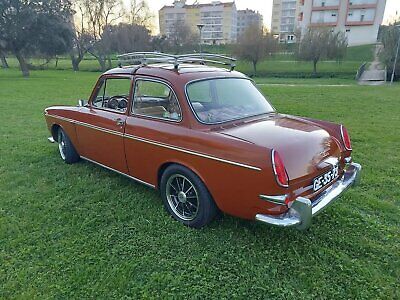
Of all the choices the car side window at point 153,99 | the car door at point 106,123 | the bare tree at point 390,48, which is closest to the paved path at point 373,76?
the bare tree at point 390,48

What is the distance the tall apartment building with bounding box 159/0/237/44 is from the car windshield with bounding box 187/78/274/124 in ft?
305

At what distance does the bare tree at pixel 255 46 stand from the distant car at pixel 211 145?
36254 mm

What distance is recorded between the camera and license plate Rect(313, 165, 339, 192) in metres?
2.78

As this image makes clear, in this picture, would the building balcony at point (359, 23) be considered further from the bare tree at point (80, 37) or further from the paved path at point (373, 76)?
the bare tree at point (80, 37)

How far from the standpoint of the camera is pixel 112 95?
167 inches

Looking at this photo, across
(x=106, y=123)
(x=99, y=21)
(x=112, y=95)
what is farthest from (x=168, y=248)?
(x=99, y=21)

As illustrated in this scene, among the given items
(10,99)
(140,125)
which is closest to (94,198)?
(140,125)

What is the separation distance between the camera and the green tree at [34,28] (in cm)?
2406

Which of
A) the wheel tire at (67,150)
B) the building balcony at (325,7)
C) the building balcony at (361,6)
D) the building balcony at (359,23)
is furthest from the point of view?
the building balcony at (325,7)

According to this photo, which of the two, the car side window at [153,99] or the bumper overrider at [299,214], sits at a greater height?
the car side window at [153,99]

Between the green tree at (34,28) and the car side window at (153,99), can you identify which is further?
the green tree at (34,28)

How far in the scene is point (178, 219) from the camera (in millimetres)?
3305

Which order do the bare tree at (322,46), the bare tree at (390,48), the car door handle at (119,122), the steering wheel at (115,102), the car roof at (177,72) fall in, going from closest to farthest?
the car roof at (177,72)
the car door handle at (119,122)
the steering wheel at (115,102)
the bare tree at (390,48)
the bare tree at (322,46)

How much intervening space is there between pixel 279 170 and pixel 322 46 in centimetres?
3845
